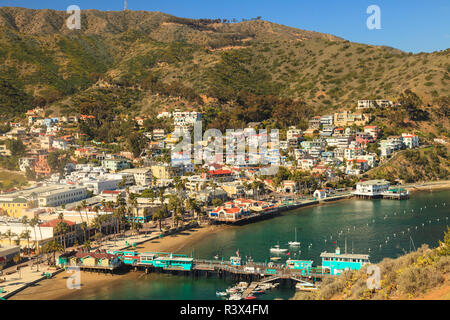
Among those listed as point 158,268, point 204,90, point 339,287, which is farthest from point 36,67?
point 339,287

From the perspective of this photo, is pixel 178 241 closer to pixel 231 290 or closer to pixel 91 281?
pixel 91 281

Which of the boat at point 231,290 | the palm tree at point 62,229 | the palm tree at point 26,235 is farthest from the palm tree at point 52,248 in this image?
the boat at point 231,290

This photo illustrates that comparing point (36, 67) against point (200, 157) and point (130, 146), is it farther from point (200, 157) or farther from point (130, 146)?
point (200, 157)

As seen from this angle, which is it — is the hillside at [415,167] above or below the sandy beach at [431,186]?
above

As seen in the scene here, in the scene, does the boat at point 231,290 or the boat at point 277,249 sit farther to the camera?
the boat at point 277,249

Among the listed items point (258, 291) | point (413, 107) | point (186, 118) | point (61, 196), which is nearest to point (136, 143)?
point (186, 118)

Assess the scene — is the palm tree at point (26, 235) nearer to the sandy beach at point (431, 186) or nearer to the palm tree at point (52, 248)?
the palm tree at point (52, 248)
